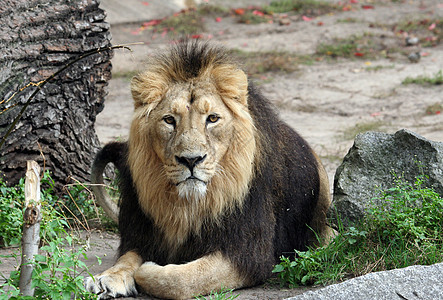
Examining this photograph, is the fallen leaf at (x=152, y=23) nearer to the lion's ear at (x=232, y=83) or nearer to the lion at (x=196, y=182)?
the lion at (x=196, y=182)

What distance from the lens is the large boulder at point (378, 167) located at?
4695mm

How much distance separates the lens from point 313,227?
5141mm

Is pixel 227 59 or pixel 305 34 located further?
pixel 305 34

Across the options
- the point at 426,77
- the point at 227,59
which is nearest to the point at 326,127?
the point at 426,77

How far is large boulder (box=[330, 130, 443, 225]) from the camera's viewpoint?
470 centimetres

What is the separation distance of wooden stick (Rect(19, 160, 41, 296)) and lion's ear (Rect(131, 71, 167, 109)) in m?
1.17

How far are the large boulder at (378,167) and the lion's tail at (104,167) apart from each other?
1.64 meters

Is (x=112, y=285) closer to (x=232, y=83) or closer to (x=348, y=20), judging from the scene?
(x=232, y=83)

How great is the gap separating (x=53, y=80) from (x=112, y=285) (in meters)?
2.07

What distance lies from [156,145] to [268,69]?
7.74 meters

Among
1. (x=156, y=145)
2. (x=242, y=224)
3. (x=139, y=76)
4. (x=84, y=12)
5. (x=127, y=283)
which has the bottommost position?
(x=127, y=283)

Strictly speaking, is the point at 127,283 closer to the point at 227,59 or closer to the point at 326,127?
the point at 227,59

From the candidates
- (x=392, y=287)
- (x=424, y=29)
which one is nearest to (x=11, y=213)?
(x=392, y=287)

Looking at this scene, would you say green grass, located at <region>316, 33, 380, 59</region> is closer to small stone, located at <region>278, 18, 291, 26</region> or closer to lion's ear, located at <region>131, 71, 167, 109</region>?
small stone, located at <region>278, 18, 291, 26</region>
